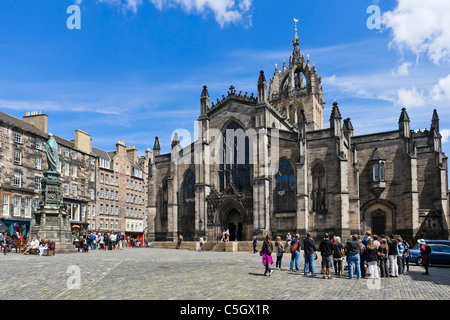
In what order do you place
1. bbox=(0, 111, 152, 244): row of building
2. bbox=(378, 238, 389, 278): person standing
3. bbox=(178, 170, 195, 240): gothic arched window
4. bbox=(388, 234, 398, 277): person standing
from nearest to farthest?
bbox=(378, 238, 389, 278): person standing, bbox=(388, 234, 398, 277): person standing, bbox=(0, 111, 152, 244): row of building, bbox=(178, 170, 195, 240): gothic arched window

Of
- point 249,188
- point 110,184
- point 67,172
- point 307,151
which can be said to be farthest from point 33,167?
point 307,151

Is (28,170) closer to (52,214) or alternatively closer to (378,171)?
(52,214)

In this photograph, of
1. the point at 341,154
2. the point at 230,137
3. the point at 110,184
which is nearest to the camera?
the point at 341,154

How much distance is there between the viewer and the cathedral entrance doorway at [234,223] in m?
40.6

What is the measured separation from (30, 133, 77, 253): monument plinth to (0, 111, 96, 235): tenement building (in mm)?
15554

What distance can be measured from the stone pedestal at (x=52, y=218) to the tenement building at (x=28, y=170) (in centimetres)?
1566

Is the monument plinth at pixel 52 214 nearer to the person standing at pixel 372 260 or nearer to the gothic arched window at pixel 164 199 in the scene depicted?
the gothic arched window at pixel 164 199

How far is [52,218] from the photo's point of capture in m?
26.2

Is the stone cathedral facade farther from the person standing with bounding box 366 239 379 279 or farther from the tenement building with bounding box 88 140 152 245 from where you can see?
the person standing with bounding box 366 239 379 279

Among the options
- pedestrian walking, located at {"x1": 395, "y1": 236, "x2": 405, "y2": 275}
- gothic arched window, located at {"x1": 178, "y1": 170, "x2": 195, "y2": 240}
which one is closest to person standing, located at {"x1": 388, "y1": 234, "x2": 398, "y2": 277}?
pedestrian walking, located at {"x1": 395, "y1": 236, "x2": 405, "y2": 275}

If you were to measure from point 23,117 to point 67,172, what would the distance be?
7.96 meters

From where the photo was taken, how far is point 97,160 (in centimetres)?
5769

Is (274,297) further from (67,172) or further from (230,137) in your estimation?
(67,172)

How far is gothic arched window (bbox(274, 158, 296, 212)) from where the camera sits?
3738cm
